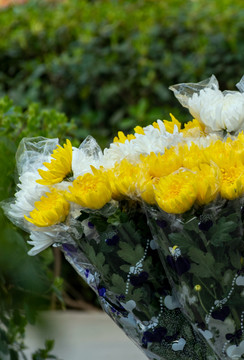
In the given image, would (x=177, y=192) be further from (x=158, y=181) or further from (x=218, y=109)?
(x=218, y=109)

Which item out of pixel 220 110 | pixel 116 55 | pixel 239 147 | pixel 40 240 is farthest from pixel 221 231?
pixel 116 55

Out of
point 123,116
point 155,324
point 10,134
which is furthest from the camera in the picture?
point 123,116

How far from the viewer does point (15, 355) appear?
7.07ft

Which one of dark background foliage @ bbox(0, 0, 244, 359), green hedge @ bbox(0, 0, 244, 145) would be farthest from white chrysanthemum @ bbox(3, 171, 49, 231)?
green hedge @ bbox(0, 0, 244, 145)

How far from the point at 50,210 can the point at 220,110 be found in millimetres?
398

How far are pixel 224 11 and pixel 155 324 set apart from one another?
4092 millimetres

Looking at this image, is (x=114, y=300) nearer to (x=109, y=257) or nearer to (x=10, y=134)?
(x=109, y=257)

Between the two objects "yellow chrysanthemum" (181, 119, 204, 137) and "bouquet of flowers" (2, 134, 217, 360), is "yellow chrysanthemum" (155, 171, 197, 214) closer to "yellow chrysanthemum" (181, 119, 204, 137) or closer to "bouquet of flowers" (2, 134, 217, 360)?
"bouquet of flowers" (2, 134, 217, 360)

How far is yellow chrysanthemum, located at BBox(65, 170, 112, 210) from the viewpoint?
50.2 inches

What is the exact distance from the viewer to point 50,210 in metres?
1.30

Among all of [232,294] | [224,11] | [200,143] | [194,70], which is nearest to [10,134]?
[200,143]

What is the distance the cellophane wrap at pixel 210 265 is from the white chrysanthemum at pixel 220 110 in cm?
20

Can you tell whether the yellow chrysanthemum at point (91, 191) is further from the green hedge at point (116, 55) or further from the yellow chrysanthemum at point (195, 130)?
the green hedge at point (116, 55)

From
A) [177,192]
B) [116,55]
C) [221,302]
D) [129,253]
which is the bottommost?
[116,55]
